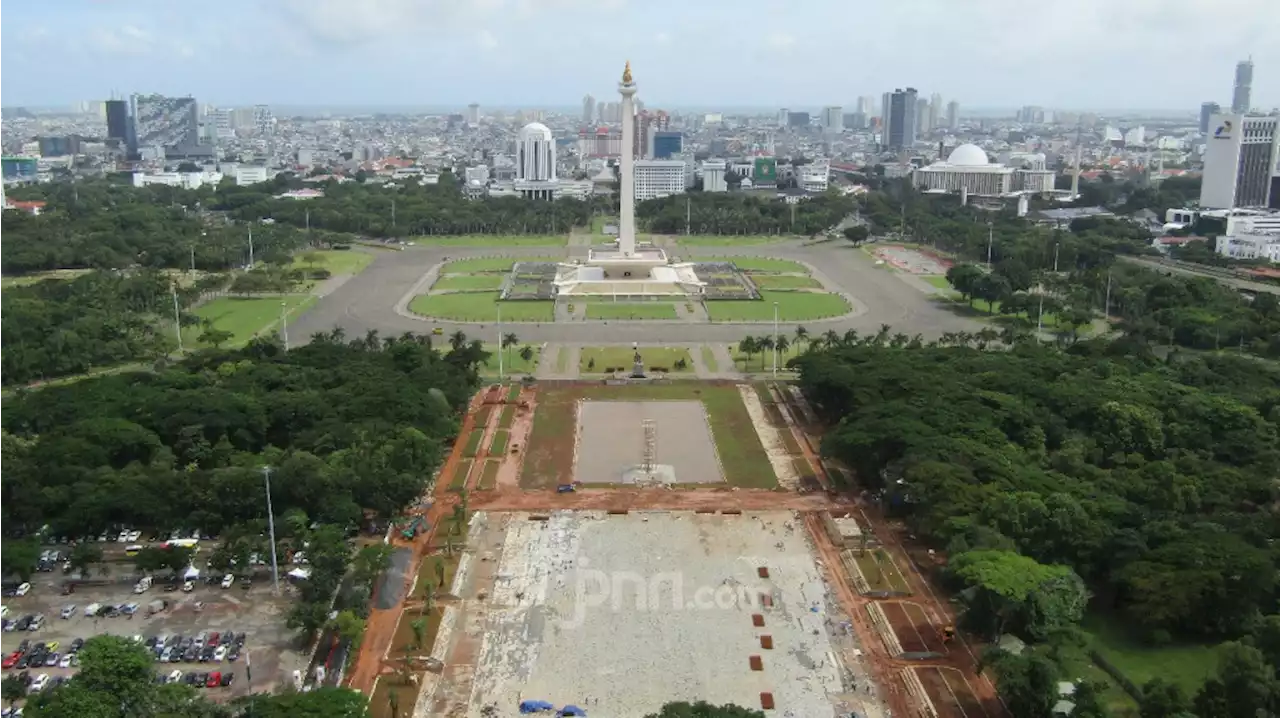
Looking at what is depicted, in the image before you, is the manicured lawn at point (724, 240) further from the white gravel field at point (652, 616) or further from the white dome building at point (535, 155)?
the white gravel field at point (652, 616)

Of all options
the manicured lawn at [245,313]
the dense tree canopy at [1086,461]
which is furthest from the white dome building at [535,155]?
the dense tree canopy at [1086,461]

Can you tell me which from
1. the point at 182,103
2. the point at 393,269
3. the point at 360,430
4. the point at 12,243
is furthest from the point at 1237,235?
the point at 182,103

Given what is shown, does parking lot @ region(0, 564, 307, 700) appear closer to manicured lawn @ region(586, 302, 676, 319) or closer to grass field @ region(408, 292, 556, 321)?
grass field @ region(408, 292, 556, 321)

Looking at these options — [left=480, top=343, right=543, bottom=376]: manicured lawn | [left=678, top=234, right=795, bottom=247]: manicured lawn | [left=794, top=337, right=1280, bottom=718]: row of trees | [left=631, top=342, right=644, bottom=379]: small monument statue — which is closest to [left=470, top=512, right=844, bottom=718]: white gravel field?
[left=794, top=337, right=1280, bottom=718]: row of trees

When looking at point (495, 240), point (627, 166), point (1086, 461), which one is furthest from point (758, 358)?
point (495, 240)

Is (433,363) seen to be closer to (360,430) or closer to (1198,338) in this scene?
(360,430)

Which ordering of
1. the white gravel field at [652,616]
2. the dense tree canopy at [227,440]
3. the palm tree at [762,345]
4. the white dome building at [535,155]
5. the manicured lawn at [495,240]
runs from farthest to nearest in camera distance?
the white dome building at [535,155] < the manicured lawn at [495,240] < the palm tree at [762,345] < the dense tree canopy at [227,440] < the white gravel field at [652,616]
